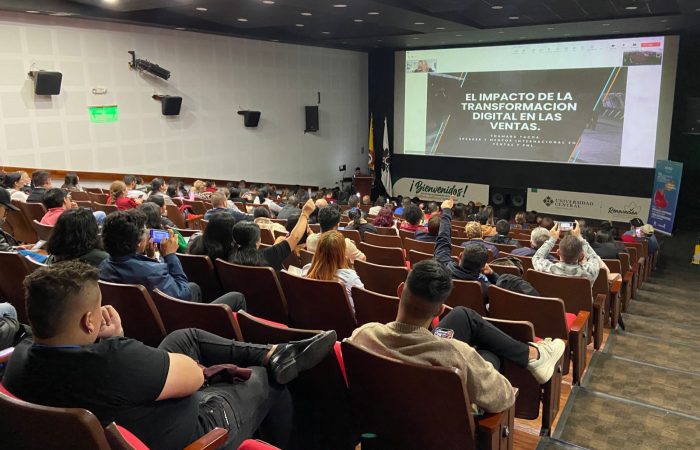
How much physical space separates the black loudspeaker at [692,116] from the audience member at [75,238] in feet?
43.0

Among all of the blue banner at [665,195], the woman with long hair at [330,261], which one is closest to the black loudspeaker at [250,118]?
the blue banner at [665,195]

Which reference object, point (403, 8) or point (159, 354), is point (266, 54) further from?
point (159, 354)

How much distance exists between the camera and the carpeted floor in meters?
3.04

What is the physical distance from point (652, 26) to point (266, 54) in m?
8.53

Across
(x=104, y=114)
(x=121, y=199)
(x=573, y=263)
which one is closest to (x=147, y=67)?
(x=104, y=114)

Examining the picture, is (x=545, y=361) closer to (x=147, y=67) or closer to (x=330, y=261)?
(x=330, y=261)

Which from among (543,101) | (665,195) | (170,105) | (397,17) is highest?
(397,17)

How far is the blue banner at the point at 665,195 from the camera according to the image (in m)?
11.7

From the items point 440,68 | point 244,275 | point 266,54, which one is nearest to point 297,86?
point 266,54

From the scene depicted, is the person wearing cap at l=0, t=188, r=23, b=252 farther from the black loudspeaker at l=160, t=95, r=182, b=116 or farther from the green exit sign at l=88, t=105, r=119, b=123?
the black loudspeaker at l=160, t=95, r=182, b=116

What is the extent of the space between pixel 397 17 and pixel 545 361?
28.9ft

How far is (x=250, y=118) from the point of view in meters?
13.0

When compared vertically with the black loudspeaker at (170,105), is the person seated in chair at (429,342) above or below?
below

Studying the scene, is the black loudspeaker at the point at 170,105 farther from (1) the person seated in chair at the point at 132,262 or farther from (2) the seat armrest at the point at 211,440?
(2) the seat armrest at the point at 211,440
